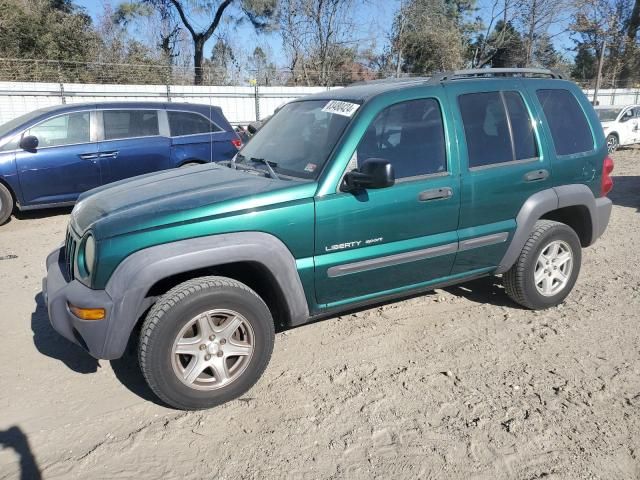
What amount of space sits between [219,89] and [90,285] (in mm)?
15673

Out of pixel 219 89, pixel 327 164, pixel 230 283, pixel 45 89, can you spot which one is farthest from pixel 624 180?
pixel 45 89

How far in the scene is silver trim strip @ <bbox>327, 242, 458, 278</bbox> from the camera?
129 inches

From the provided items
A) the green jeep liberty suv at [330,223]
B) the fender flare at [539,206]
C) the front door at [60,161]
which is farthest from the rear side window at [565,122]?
the front door at [60,161]

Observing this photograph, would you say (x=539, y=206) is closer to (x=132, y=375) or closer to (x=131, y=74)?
(x=132, y=375)

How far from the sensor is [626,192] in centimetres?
941

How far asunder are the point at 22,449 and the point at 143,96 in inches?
516

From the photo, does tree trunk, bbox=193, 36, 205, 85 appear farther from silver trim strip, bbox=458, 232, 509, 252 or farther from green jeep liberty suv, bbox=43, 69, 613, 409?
silver trim strip, bbox=458, 232, 509, 252

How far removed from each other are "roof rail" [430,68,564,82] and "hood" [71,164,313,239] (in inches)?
56.4

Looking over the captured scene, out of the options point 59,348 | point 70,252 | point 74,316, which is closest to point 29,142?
point 59,348

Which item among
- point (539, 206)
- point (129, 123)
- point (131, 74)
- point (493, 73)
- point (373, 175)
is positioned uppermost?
point (131, 74)

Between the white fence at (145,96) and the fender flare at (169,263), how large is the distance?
10961 millimetres

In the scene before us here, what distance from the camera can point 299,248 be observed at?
10.3 feet

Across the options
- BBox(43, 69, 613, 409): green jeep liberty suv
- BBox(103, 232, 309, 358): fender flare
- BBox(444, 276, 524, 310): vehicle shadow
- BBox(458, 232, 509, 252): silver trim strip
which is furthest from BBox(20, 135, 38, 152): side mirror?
BBox(458, 232, 509, 252): silver trim strip

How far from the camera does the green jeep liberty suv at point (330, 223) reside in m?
2.84
